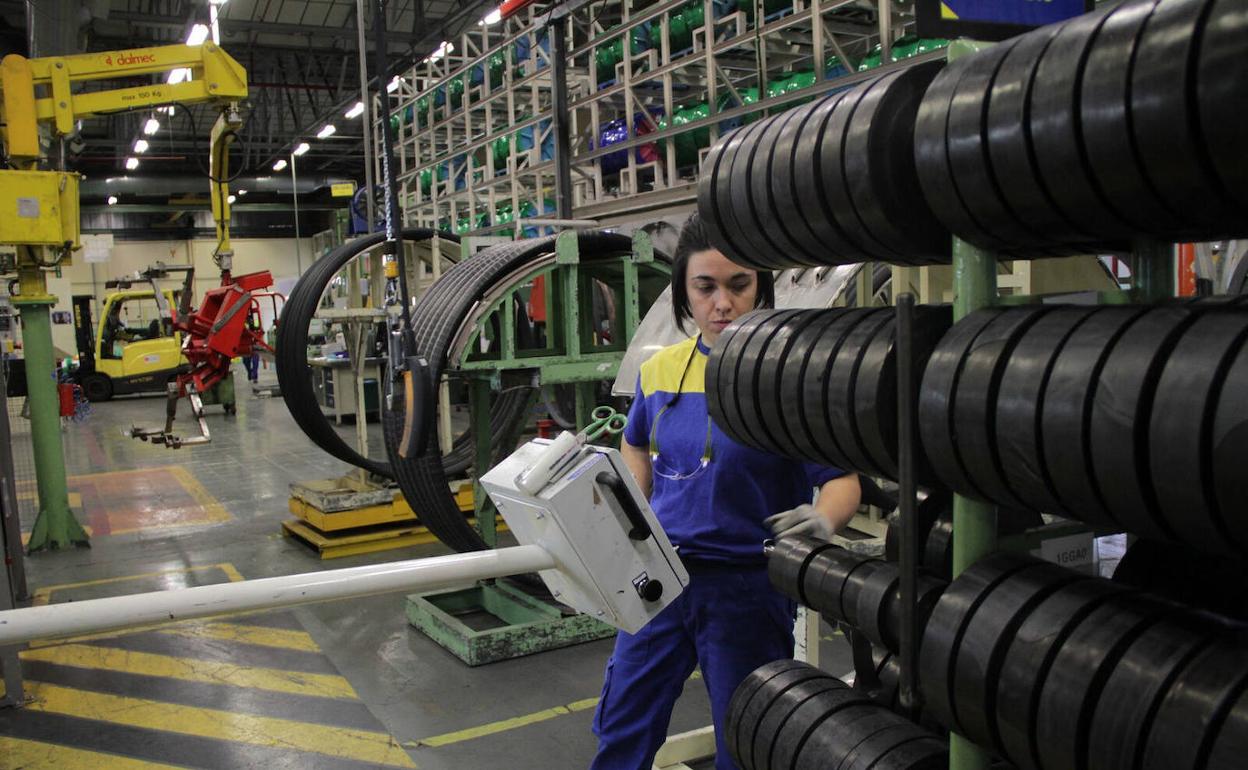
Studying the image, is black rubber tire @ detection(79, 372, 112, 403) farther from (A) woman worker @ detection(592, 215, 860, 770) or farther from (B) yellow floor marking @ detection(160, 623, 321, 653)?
(A) woman worker @ detection(592, 215, 860, 770)

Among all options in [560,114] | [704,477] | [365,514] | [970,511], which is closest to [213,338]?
[365,514]

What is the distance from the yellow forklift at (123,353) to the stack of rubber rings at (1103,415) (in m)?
15.6

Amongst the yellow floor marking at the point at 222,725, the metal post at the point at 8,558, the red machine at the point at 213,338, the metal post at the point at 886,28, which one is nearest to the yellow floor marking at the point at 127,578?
the metal post at the point at 8,558

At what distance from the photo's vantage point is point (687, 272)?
2.38 meters

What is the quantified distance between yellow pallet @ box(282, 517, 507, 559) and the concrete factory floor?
10 cm

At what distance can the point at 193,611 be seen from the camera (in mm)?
1507

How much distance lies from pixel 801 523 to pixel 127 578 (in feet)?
17.9

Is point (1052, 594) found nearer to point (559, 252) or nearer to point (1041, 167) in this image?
point (1041, 167)

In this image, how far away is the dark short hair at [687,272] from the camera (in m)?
2.31

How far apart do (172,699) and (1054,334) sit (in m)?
4.10

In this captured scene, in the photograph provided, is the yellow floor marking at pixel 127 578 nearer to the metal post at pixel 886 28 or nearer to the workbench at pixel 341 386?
the metal post at pixel 886 28

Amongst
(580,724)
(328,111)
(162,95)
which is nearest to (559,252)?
(580,724)

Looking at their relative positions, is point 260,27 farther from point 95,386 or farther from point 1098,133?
point 1098,133

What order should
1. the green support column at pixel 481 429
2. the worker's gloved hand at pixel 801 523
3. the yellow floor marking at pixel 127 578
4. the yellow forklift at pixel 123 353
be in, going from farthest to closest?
the yellow forklift at pixel 123 353, the yellow floor marking at pixel 127 578, the green support column at pixel 481 429, the worker's gloved hand at pixel 801 523
